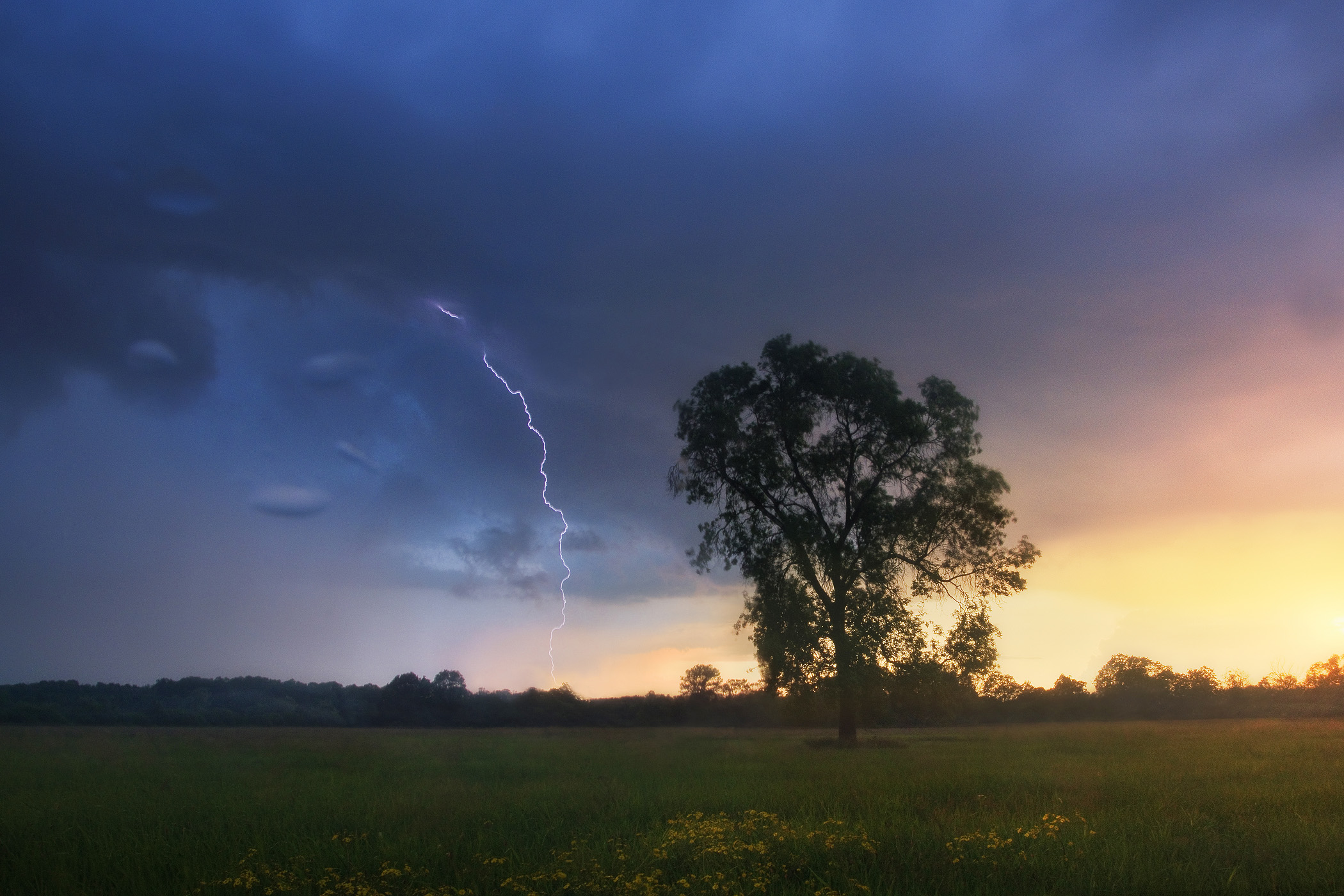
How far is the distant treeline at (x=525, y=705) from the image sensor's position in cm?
4828

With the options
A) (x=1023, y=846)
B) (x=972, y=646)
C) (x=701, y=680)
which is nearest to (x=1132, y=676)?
(x=701, y=680)

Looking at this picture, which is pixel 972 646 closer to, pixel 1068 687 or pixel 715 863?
pixel 715 863

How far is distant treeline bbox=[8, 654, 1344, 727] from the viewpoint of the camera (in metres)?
48.3

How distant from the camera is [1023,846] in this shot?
8.55m

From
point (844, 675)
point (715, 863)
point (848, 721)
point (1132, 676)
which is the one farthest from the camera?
point (1132, 676)

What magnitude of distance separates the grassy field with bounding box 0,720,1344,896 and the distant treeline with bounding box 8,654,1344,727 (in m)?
28.2

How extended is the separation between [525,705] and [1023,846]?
57.7 m

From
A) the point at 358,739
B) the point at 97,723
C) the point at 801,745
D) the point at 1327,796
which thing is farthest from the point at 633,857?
the point at 97,723

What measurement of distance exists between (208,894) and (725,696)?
58649 mm

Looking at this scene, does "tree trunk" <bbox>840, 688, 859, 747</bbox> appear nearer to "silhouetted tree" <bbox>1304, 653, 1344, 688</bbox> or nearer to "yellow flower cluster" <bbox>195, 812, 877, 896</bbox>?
"yellow flower cluster" <bbox>195, 812, 877, 896</bbox>

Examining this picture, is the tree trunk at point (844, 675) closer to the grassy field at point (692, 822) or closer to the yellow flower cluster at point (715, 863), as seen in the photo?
the grassy field at point (692, 822)

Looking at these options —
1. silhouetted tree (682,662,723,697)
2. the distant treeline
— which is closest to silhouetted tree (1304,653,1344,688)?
the distant treeline

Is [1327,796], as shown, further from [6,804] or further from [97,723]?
[97,723]

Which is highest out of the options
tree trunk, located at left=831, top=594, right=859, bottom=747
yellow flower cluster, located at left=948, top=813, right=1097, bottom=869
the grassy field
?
tree trunk, located at left=831, top=594, right=859, bottom=747
